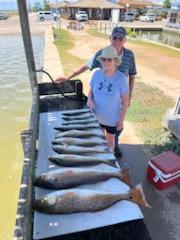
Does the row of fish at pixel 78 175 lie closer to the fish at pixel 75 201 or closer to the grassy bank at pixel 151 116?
the fish at pixel 75 201

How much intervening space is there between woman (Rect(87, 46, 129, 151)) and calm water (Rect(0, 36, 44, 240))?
242 centimetres

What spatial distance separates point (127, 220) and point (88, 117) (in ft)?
6.55

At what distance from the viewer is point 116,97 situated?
3846 millimetres

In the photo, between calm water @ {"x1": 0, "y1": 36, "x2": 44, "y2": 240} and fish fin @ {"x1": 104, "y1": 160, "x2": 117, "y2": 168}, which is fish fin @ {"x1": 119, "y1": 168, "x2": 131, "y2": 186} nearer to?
fish fin @ {"x1": 104, "y1": 160, "x2": 117, "y2": 168}

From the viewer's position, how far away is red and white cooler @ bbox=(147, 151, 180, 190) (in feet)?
13.8

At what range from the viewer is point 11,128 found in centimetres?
806

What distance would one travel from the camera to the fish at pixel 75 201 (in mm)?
2285

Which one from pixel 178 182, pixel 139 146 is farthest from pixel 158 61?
pixel 178 182

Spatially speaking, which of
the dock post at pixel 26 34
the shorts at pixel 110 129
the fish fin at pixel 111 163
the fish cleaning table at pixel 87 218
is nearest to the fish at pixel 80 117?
the shorts at pixel 110 129

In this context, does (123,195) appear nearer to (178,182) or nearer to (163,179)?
(163,179)

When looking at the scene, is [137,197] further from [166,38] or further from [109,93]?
[166,38]

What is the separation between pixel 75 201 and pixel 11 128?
242 inches

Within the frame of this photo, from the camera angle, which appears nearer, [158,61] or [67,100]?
[67,100]

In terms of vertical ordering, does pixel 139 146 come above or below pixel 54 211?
below
